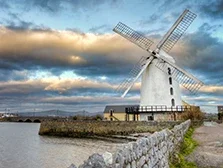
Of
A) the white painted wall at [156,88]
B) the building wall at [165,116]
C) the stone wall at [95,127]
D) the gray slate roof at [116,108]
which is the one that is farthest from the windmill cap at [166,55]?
the gray slate roof at [116,108]

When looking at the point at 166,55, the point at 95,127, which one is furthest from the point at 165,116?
the point at 95,127

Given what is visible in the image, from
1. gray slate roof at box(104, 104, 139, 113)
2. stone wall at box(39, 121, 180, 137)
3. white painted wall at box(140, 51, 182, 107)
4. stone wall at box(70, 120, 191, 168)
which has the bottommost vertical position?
stone wall at box(39, 121, 180, 137)

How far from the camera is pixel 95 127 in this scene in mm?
49969

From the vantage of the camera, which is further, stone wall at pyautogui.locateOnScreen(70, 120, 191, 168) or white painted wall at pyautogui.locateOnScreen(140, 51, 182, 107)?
white painted wall at pyautogui.locateOnScreen(140, 51, 182, 107)

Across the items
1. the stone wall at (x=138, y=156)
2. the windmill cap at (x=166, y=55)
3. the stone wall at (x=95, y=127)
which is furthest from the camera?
the windmill cap at (x=166, y=55)

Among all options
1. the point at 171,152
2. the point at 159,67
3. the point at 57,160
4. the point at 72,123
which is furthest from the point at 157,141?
the point at 72,123

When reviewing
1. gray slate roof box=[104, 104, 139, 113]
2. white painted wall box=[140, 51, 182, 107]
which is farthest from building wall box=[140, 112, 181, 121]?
gray slate roof box=[104, 104, 139, 113]

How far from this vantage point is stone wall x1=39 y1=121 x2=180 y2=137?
41.3 meters

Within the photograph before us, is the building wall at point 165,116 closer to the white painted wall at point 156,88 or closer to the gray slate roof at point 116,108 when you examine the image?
the white painted wall at point 156,88

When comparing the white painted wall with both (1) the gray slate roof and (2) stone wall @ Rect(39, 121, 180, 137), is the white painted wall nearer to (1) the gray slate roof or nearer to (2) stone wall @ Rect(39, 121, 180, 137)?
(2) stone wall @ Rect(39, 121, 180, 137)

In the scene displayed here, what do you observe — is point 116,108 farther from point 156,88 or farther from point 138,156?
point 138,156

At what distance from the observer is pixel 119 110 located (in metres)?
89.8

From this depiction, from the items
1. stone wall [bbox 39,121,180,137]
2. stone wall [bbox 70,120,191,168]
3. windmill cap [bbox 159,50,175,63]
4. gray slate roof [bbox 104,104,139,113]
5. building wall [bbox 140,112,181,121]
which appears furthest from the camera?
gray slate roof [bbox 104,104,139,113]

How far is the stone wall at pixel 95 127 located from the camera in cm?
4128
